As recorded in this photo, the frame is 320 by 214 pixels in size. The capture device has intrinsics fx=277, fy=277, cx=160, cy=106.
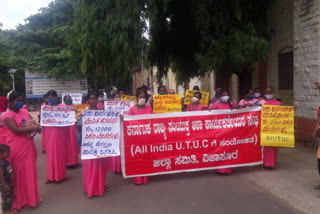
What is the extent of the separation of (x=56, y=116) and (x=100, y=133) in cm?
132

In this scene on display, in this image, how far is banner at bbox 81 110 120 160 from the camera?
4598 millimetres

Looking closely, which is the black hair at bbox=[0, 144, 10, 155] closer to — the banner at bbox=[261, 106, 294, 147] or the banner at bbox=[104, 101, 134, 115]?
the banner at bbox=[104, 101, 134, 115]

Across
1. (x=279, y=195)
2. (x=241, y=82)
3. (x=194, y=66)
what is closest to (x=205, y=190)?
(x=279, y=195)

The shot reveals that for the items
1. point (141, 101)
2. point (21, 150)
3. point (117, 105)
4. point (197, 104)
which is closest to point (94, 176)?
point (21, 150)

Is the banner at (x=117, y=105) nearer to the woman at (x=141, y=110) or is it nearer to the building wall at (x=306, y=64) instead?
the woman at (x=141, y=110)

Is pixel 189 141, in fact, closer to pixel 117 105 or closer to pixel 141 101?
pixel 141 101

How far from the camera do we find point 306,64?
772 centimetres

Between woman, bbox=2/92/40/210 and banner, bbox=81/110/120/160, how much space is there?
80 cm

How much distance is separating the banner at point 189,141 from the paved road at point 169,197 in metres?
0.29

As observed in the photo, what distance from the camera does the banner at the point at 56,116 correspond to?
211 inches

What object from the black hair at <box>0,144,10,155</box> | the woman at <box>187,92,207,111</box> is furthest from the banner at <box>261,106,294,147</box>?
the black hair at <box>0,144,10,155</box>

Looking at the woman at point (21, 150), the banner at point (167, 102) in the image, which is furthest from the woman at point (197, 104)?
the woman at point (21, 150)

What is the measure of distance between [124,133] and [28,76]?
66.0ft

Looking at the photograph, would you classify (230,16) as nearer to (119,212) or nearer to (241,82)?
(241,82)
